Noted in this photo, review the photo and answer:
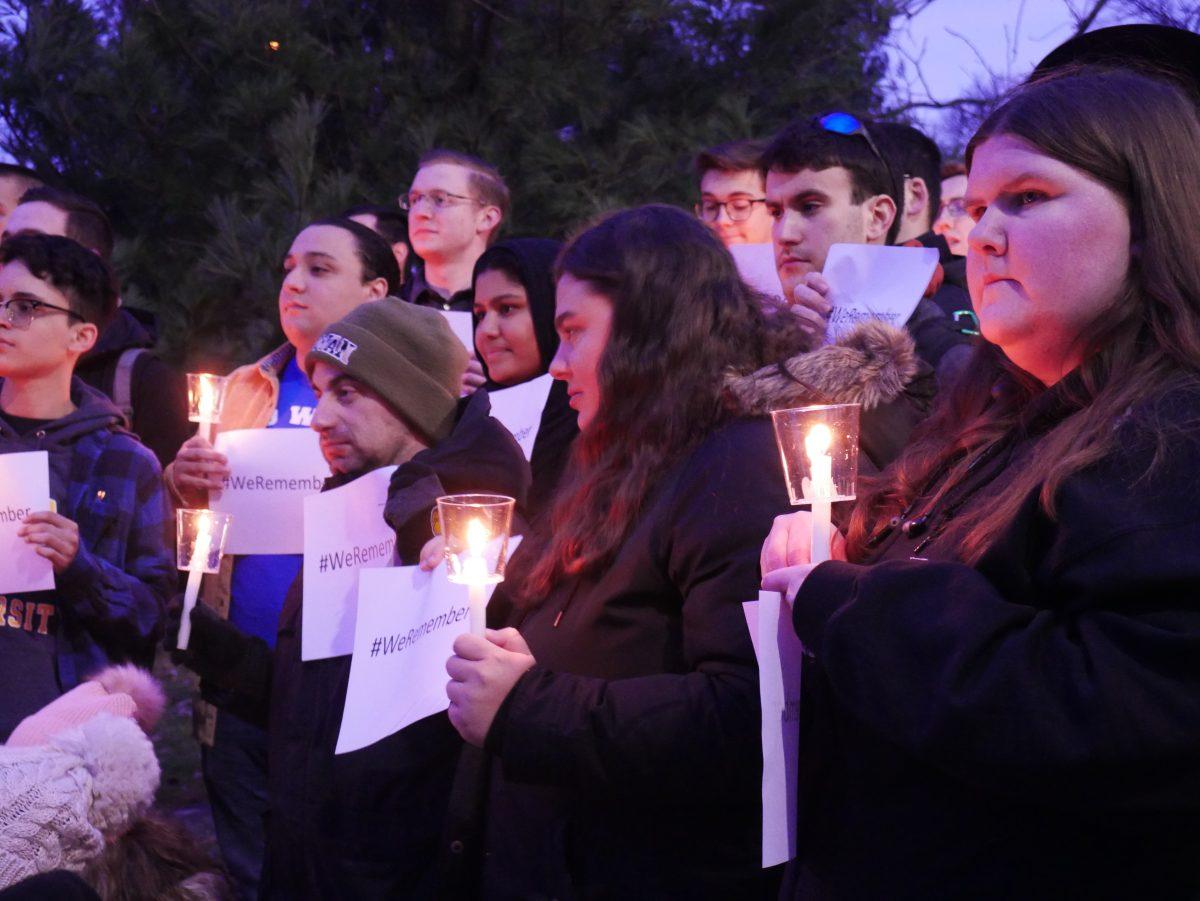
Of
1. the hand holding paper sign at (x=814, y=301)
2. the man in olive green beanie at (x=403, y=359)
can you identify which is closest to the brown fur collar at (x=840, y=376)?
the hand holding paper sign at (x=814, y=301)

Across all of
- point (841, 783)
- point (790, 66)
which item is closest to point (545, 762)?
point (841, 783)

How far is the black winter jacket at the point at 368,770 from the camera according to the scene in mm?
3096

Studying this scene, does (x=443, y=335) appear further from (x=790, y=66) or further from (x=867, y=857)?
(x=790, y=66)

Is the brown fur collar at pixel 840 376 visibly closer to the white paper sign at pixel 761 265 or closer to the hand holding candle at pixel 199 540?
the white paper sign at pixel 761 265

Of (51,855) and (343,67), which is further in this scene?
(343,67)

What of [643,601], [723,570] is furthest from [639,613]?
[723,570]

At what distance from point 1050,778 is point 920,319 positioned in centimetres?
226

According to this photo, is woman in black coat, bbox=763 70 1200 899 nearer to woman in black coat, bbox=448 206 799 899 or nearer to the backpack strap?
woman in black coat, bbox=448 206 799 899

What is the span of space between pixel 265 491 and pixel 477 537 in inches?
84.6

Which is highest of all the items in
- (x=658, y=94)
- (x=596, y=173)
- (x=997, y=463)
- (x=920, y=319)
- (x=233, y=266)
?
(x=658, y=94)

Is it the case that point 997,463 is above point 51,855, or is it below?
above

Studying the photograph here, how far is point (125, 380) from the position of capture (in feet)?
17.4

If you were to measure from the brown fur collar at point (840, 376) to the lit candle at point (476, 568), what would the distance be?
2.15 ft

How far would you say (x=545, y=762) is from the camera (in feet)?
7.64
